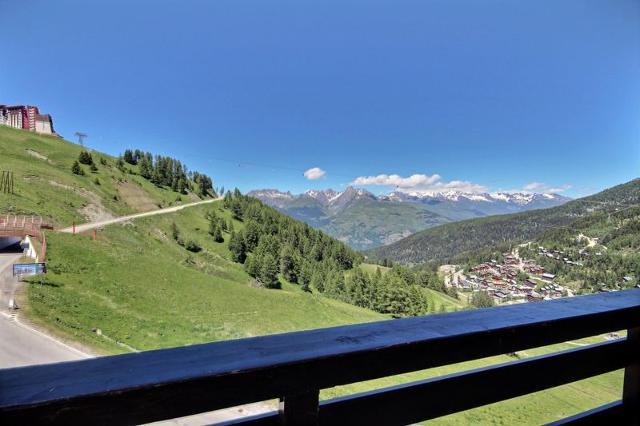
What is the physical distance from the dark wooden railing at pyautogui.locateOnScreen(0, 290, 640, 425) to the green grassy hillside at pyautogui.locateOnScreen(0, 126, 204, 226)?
120 feet

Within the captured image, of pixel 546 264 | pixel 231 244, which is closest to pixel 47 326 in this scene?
pixel 231 244

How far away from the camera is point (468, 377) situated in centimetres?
110

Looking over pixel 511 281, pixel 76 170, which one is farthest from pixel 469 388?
pixel 511 281

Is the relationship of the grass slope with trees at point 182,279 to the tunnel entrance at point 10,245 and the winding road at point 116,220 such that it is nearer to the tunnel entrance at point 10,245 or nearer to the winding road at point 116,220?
the winding road at point 116,220

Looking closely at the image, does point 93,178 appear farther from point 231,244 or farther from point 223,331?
point 223,331

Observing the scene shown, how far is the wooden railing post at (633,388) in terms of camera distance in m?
1.53

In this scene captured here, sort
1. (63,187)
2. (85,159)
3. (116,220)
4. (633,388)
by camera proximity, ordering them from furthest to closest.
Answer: (85,159) < (116,220) < (63,187) < (633,388)

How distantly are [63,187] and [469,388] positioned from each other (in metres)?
52.8

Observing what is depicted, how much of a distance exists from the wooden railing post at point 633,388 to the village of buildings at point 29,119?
336 ft

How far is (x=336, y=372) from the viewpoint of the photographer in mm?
822

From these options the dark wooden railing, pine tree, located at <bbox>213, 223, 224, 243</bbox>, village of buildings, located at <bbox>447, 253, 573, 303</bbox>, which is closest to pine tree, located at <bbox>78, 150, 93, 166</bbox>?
pine tree, located at <bbox>213, 223, 224, 243</bbox>

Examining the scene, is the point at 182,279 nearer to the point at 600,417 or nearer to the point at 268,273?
the point at 268,273

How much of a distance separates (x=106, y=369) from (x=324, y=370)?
459 mm

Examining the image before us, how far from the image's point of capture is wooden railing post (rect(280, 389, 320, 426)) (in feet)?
2.58
